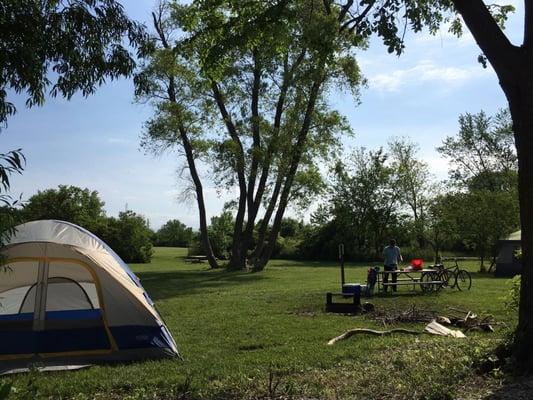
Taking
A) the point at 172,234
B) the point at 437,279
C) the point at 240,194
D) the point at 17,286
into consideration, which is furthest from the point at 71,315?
the point at 172,234

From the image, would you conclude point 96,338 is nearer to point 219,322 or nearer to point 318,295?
point 219,322

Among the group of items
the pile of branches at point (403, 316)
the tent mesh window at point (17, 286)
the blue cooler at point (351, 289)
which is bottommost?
the pile of branches at point (403, 316)

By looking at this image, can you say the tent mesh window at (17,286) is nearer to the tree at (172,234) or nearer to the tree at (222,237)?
the tree at (222,237)

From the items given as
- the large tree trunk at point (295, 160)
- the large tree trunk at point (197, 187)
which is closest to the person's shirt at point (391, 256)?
the large tree trunk at point (295, 160)

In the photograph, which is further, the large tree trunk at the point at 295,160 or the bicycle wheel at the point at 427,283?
the large tree trunk at the point at 295,160

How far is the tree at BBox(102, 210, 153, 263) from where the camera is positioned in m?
45.8

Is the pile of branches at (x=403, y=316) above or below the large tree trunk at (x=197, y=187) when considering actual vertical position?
below

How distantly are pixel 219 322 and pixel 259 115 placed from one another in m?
21.4

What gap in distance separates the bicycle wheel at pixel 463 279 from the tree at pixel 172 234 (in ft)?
169

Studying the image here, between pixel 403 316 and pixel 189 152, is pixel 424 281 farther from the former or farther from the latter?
pixel 189 152

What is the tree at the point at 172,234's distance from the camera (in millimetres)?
69438

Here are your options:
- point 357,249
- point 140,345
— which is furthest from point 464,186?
point 140,345

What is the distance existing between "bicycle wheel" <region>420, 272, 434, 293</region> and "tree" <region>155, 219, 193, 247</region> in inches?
2070

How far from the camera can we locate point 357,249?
47.9 metres
